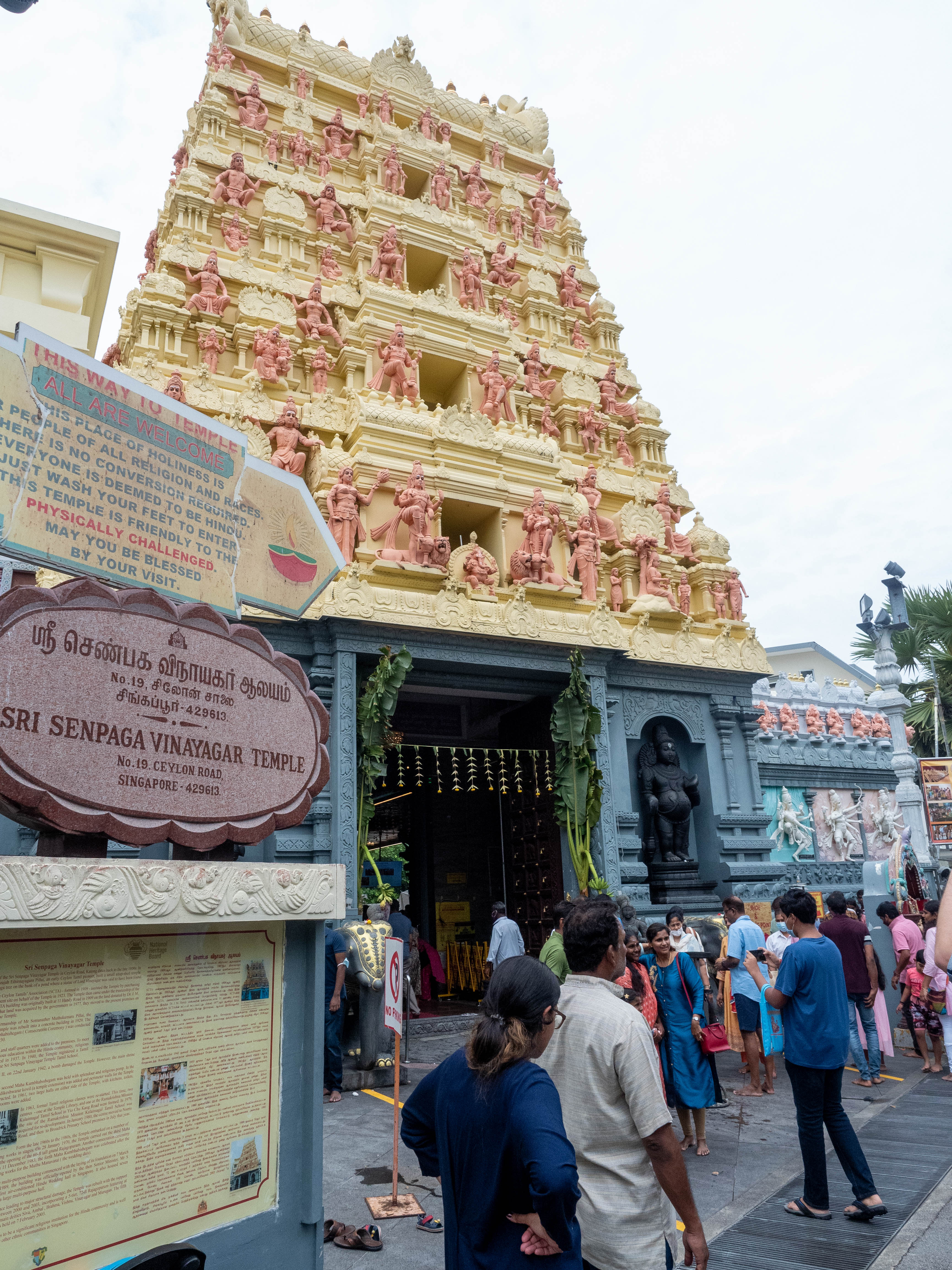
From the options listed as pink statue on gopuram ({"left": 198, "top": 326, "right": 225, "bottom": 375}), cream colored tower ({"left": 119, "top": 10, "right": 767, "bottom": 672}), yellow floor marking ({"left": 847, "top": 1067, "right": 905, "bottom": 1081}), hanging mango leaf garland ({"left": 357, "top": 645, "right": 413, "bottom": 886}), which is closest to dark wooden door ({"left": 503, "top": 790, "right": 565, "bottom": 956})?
cream colored tower ({"left": 119, "top": 10, "right": 767, "bottom": 672})

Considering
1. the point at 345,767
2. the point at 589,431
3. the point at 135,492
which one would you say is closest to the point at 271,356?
the point at 589,431

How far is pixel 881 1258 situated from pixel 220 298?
13.0 meters

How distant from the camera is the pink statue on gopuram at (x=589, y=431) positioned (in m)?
15.0

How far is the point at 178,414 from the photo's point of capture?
12.7ft

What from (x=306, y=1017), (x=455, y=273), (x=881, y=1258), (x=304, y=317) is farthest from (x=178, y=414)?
(x=455, y=273)

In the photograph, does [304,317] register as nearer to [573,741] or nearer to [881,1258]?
[573,741]

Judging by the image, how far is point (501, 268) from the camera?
618 inches

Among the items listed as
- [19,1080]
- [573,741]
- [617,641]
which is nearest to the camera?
[19,1080]

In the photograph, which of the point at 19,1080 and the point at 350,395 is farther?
the point at 350,395

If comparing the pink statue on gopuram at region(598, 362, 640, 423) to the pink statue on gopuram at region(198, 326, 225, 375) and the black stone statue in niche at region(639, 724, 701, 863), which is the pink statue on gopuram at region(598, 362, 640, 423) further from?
the pink statue on gopuram at region(198, 326, 225, 375)

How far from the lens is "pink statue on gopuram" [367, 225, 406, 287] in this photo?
13719 millimetres

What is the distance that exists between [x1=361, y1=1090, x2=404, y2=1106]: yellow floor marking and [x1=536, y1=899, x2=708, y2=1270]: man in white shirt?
5.34m

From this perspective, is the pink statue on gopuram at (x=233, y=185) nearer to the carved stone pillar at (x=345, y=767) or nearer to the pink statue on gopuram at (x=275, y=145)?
the pink statue on gopuram at (x=275, y=145)

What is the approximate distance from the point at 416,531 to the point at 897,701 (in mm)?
8839
